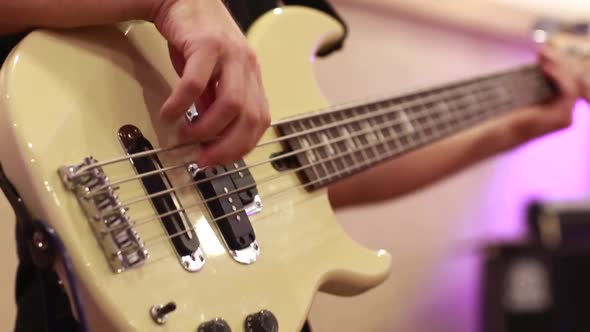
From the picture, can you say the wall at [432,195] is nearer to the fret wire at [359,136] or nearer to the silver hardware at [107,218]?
the fret wire at [359,136]

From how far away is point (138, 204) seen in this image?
18.4 inches

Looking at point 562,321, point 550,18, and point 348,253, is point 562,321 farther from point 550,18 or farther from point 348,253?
point 348,253

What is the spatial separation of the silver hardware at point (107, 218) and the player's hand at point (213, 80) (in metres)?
0.06

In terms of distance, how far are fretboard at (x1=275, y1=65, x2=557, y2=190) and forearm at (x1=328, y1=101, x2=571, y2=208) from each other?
1.6 inches

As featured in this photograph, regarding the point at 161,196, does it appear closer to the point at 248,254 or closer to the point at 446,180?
the point at 248,254

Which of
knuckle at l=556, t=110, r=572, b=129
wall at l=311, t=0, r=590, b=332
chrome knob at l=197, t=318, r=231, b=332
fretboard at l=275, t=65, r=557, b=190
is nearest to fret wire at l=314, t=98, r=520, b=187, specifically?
fretboard at l=275, t=65, r=557, b=190

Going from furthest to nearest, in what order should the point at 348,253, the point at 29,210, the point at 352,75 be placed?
the point at 352,75 < the point at 348,253 < the point at 29,210

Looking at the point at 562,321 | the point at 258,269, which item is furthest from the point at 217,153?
the point at 562,321

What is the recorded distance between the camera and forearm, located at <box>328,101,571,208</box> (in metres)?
0.90

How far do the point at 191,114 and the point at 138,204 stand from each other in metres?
0.09

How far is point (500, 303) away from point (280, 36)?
3.55 ft

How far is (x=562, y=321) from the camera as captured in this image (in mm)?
1462

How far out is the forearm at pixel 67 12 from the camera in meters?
0.44

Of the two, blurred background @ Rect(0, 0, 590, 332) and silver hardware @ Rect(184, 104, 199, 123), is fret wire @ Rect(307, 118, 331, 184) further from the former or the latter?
blurred background @ Rect(0, 0, 590, 332)
